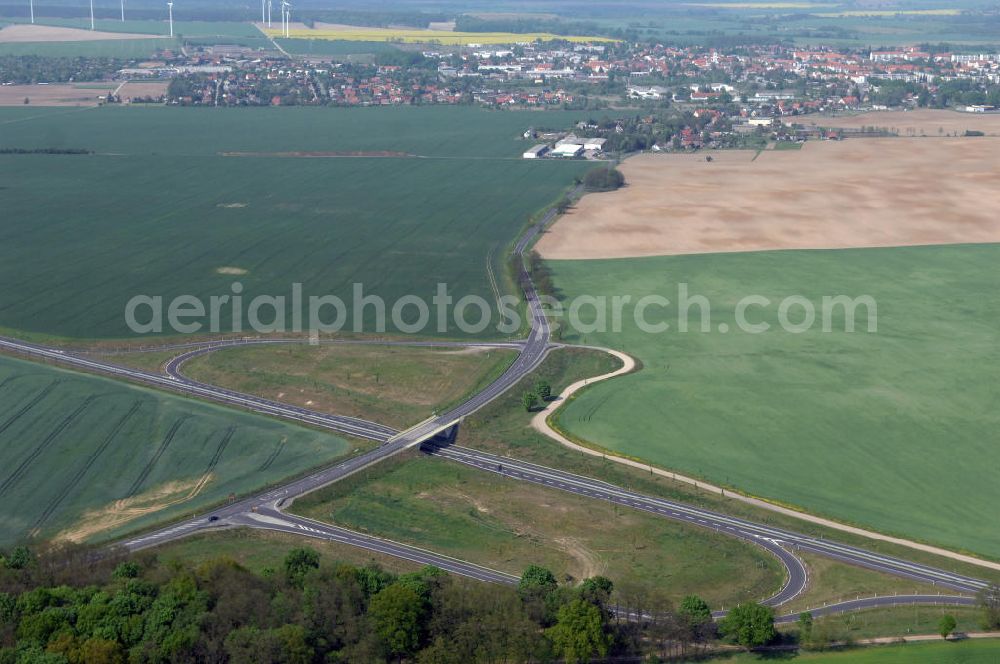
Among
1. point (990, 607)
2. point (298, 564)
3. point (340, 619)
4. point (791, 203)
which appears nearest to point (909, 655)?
point (990, 607)

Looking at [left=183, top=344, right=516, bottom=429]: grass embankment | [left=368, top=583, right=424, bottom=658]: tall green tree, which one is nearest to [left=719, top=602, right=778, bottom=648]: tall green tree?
[left=368, top=583, right=424, bottom=658]: tall green tree

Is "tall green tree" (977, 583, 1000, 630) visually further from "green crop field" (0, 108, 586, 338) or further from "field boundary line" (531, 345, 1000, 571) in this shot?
"green crop field" (0, 108, 586, 338)

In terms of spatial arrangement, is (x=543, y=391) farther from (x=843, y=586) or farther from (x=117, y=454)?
(x=843, y=586)

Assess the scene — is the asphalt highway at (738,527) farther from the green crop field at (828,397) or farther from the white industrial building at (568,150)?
the white industrial building at (568,150)

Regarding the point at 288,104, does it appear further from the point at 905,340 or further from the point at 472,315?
the point at 905,340

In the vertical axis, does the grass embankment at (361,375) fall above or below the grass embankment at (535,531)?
above

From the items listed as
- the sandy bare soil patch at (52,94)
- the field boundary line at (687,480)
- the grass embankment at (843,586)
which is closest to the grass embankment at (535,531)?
the grass embankment at (843,586)

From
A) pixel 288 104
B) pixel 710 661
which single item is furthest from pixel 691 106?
pixel 710 661

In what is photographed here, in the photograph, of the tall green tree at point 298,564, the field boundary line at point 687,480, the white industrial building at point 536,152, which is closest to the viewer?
the tall green tree at point 298,564
